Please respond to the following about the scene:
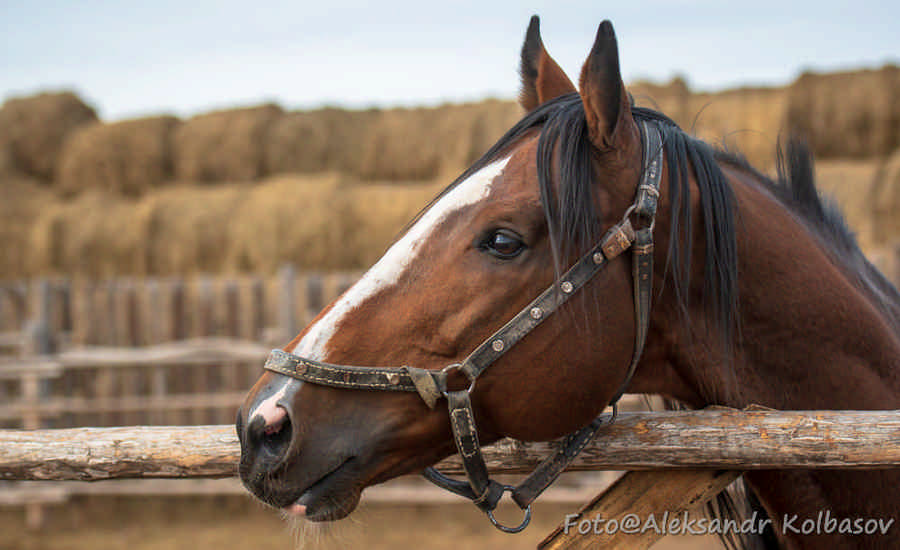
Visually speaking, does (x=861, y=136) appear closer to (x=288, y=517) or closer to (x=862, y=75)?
(x=862, y=75)

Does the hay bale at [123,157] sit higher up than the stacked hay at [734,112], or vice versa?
the stacked hay at [734,112]

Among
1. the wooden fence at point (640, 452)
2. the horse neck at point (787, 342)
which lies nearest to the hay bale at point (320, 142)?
the wooden fence at point (640, 452)

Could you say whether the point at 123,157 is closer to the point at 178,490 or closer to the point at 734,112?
the point at 178,490

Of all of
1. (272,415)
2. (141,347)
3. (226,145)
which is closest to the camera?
(272,415)

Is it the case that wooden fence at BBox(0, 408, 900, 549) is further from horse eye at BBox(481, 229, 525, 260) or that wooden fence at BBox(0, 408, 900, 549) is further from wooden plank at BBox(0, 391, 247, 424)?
wooden plank at BBox(0, 391, 247, 424)

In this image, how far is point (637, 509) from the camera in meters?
1.69

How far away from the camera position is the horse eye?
1.51 meters

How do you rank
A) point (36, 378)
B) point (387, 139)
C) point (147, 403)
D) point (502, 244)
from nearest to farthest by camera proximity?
point (502, 244), point (36, 378), point (147, 403), point (387, 139)

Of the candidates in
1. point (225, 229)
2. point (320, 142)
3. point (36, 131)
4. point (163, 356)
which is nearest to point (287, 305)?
point (163, 356)

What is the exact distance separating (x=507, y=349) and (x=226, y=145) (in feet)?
38.8

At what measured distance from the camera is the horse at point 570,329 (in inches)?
57.0

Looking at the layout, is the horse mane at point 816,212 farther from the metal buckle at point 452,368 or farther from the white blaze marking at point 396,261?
the metal buckle at point 452,368

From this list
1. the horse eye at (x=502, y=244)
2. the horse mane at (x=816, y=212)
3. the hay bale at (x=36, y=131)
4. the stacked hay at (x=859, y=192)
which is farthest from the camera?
the hay bale at (x=36, y=131)

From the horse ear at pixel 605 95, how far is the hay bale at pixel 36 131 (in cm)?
1412
